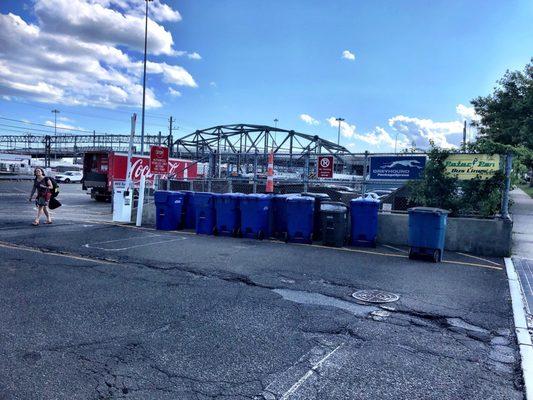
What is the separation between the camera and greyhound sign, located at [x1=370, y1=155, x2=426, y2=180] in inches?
453

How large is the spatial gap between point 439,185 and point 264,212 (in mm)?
4418

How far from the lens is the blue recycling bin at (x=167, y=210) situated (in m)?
13.1

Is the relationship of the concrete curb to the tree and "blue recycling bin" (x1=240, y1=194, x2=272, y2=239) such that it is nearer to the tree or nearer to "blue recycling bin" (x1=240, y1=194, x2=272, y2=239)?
"blue recycling bin" (x1=240, y1=194, x2=272, y2=239)

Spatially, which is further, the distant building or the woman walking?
the distant building

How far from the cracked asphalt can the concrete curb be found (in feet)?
0.32

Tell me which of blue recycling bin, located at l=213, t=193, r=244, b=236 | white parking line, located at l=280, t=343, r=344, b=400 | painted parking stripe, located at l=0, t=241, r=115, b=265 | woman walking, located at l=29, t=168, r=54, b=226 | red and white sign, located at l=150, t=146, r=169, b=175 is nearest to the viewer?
white parking line, located at l=280, t=343, r=344, b=400

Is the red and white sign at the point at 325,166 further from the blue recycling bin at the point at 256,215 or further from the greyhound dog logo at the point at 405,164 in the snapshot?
the blue recycling bin at the point at 256,215

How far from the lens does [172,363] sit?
3.96 meters

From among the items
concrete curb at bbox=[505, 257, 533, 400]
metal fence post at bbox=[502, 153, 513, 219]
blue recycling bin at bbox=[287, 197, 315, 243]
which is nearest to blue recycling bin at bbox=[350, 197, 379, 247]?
blue recycling bin at bbox=[287, 197, 315, 243]

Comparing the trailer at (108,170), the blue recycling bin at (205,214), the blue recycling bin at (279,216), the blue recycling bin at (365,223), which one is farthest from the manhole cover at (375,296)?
the trailer at (108,170)

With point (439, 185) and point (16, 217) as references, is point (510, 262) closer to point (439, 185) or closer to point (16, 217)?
point (439, 185)

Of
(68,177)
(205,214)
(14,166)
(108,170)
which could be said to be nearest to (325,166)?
(205,214)

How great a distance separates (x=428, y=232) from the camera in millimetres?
9117

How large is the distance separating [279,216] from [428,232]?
4.06 metres
